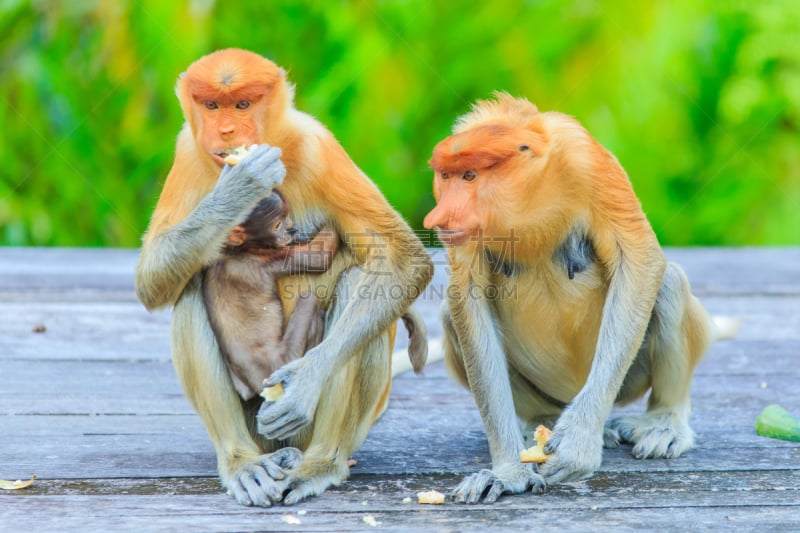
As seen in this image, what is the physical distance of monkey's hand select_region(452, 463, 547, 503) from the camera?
110 inches

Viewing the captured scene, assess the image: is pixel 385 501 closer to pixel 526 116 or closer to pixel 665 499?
pixel 665 499

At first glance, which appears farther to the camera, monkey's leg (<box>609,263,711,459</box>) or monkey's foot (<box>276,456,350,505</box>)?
monkey's leg (<box>609,263,711,459</box>)

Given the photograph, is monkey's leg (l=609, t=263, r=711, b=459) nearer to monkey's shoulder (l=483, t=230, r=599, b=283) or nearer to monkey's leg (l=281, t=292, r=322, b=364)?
monkey's shoulder (l=483, t=230, r=599, b=283)

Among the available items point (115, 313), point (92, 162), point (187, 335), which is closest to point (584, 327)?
point (187, 335)

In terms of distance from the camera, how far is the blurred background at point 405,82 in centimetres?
621

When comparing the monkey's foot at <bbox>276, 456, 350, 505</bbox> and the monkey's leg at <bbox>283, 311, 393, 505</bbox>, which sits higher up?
the monkey's leg at <bbox>283, 311, 393, 505</bbox>

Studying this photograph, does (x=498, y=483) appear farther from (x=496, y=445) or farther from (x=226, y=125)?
(x=226, y=125)

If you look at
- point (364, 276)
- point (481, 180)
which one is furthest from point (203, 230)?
point (481, 180)

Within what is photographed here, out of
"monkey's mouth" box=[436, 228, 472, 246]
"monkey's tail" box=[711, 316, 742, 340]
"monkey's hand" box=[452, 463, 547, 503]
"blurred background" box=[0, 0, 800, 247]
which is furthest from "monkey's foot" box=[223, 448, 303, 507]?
"blurred background" box=[0, 0, 800, 247]

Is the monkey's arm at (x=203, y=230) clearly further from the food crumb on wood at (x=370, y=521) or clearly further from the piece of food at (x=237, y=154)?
the food crumb on wood at (x=370, y=521)

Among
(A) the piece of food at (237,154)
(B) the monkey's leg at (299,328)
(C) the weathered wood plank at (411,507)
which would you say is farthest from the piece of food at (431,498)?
(A) the piece of food at (237,154)

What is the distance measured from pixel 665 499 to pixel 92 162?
174 inches

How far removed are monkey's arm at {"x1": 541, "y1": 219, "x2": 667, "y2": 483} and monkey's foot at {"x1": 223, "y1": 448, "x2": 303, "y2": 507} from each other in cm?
72

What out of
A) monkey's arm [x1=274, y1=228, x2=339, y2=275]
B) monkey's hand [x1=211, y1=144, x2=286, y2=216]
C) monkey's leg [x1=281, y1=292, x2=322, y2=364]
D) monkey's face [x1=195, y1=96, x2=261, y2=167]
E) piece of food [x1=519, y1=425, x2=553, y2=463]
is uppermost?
monkey's face [x1=195, y1=96, x2=261, y2=167]
